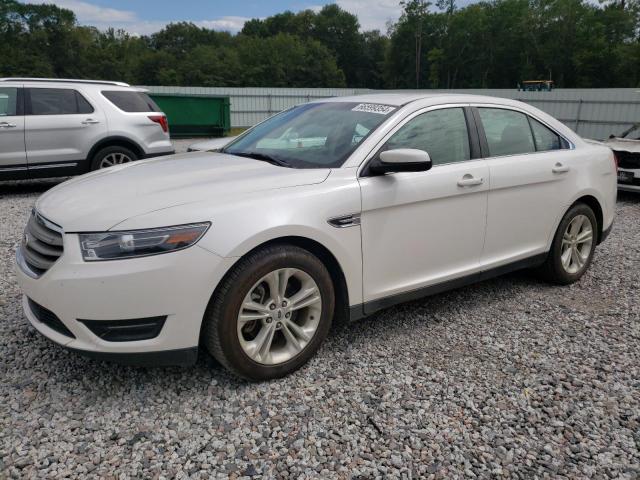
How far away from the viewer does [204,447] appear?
7.97 feet

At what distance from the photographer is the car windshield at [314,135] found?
332cm

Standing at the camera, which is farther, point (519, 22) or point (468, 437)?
point (519, 22)

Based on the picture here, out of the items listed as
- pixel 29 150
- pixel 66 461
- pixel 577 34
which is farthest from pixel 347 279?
pixel 577 34

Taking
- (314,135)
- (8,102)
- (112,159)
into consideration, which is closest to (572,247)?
(314,135)

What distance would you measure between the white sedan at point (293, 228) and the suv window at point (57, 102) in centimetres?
527

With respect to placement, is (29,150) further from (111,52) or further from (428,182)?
(111,52)

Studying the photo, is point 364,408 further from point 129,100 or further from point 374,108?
point 129,100

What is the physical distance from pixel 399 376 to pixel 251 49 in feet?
240

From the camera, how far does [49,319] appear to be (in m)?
2.73

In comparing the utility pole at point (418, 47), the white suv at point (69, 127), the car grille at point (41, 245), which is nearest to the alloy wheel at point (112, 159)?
the white suv at point (69, 127)

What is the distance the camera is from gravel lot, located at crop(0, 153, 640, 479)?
7.72 feet

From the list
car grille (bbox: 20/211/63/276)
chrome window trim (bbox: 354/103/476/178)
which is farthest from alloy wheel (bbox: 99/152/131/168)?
chrome window trim (bbox: 354/103/476/178)

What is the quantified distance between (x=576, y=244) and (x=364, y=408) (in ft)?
9.31

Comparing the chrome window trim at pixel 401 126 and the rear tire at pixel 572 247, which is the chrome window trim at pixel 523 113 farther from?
the rear tire at pixel 572 247
